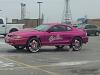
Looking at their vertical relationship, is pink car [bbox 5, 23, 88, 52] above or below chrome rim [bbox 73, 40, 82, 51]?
above

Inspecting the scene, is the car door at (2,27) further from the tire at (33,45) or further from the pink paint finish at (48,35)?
the tire at (33,45)

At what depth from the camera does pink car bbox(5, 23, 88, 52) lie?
19391mm

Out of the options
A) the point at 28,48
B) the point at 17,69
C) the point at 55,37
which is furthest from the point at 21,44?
the point at 17,69

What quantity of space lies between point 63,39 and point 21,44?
103 inches

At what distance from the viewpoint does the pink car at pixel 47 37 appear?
19.4 meters

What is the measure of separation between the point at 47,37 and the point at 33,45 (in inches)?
37.6

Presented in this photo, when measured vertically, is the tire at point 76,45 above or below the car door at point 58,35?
below

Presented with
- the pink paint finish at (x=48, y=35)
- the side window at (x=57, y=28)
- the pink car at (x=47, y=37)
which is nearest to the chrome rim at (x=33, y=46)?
the pink car at (x=47, y=37)

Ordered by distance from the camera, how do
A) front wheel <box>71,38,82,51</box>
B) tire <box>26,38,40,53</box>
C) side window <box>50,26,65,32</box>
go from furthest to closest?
front wheel <box>71,38,82,51</box> → side window <box>50,26,65,32</box> → tire <box>26,38,40,53</box>

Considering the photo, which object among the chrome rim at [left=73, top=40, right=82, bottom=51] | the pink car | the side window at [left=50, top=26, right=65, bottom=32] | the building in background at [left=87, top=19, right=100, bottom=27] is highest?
the side window at [left=50, top=26, right=65, bottom=32]

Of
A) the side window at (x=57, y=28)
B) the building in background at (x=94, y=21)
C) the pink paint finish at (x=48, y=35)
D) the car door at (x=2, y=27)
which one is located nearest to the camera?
the pink paint finish at (x=48, y=35)

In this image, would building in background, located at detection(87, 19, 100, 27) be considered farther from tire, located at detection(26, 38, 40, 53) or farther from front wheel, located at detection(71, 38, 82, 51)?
tire, located at detection(26, 38, 40, 53)

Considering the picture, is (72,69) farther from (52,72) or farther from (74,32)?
(74,32)

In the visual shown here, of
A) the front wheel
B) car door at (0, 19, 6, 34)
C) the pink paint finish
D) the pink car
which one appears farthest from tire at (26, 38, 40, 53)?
car door at (0, 19, 6, 34)
